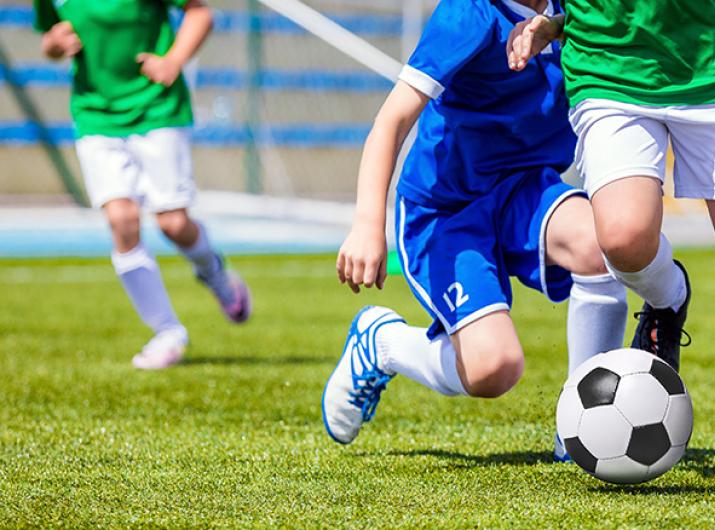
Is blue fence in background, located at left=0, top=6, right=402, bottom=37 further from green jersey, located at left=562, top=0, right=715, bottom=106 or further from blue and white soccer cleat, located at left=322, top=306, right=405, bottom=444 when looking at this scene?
green jersey, located at left=562, top=0, right=715, bottom=106

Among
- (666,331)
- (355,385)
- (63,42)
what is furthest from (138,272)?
(666,331)

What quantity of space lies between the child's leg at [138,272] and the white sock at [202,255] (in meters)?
0.23

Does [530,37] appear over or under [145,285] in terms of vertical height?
over

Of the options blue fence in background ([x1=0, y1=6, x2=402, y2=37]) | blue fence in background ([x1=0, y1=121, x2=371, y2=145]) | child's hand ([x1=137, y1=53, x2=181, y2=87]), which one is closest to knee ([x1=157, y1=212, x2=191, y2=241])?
child's hand ([x1=137, y1=53, x2=181, y2=87])

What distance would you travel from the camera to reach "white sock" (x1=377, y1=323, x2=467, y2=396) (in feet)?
10.6

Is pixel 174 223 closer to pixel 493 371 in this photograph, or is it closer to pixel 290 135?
pixel 493 371

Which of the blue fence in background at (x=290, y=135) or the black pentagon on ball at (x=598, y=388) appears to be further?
the blue fence in background at (x=290, y=135)

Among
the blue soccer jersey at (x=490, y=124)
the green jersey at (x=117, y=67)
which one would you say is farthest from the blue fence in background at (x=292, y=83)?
the blue soccer jersey at (x=490, y=124)

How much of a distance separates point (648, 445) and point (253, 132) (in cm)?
1201

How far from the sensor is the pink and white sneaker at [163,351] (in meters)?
5.09

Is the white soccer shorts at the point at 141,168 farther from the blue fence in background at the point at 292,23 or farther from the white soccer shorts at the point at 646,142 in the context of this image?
the blue fence in background at the point at 292,23

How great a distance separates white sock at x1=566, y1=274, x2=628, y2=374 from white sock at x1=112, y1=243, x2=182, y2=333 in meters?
2.44

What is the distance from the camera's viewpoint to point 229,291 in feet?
19.2

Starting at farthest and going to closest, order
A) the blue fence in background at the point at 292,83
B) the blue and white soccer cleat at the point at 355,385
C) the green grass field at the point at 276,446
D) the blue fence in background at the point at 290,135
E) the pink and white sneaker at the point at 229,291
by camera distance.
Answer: the blue fence in background at the point at 290,135, the blue fence in background at the point at 292,83, the pink and white sneaker at the point at 229,291, the blue and white soccer cleat at the point at 355,385, the green grass field at the point at 276,446
